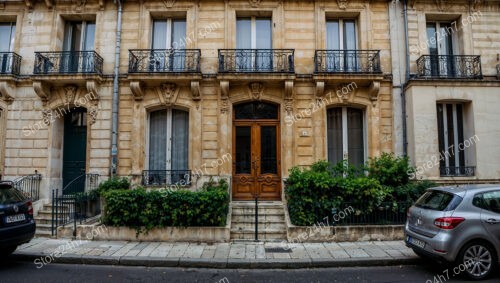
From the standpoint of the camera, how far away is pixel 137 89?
1017 centimetres

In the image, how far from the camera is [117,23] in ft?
35.4

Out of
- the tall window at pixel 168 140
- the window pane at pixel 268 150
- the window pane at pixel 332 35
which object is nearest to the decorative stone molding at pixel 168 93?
the tall window at pixel 168 140

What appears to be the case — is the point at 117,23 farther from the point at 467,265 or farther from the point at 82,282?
the point at 467,265

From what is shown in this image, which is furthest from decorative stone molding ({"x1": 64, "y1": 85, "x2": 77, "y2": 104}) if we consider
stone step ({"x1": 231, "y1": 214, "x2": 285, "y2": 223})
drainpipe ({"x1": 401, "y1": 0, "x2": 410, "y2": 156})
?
drainpipe ({"x1": 401, "y1": 0, "x2": 410, "y2": 156})

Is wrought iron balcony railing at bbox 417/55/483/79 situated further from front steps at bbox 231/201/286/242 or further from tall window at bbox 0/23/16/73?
tall window at bbox 0/23/16/73

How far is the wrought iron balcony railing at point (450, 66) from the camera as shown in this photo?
34.0ft

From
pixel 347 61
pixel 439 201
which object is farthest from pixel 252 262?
pixel 347 61

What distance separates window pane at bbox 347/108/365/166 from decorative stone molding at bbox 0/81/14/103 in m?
12.1

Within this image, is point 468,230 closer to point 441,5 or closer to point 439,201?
point 439,201

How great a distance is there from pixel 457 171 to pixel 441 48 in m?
4.54

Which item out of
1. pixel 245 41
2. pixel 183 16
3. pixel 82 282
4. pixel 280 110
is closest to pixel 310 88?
pixel 280 110

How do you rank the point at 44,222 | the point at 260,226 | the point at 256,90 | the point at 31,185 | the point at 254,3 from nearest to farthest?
the point at 260,226 < the point at 44,222 < the point at 31,185 < the point at 256,90 < the point at 254,3

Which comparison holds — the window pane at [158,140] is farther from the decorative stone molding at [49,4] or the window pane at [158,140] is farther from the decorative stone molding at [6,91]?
the decorative stone molding at [49,4]

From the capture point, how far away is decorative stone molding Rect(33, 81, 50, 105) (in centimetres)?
1012
